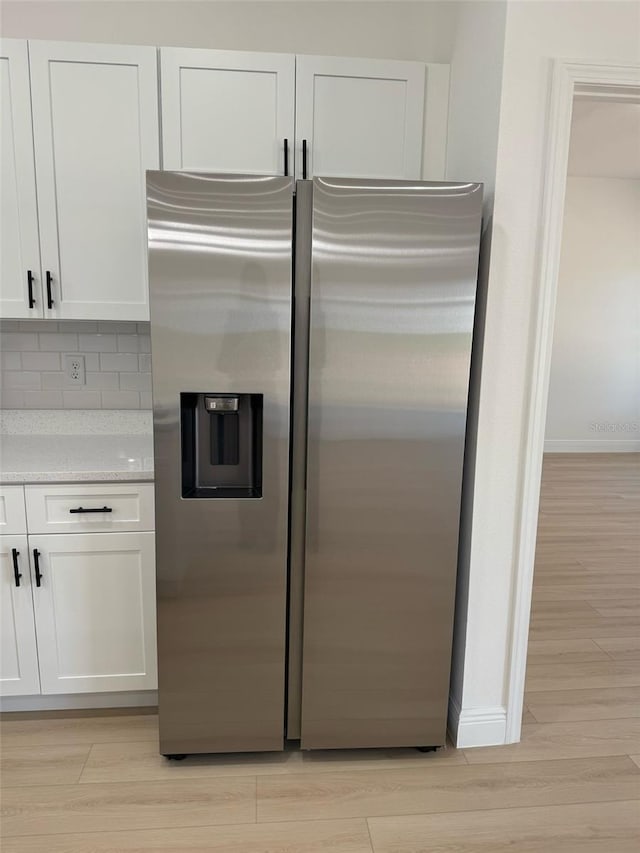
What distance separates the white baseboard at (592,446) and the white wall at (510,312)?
4652mm

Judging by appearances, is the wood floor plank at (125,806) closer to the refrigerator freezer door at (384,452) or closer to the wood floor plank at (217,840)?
the wood floor plank at (217,840)

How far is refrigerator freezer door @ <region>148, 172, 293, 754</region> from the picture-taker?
170cm

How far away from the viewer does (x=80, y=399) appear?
2598mm

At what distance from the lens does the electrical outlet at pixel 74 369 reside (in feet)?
8.43

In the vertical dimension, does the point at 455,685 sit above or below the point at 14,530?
below

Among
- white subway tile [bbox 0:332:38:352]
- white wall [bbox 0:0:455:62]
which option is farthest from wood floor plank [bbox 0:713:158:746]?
white wall [bbox 0:0:455:62]

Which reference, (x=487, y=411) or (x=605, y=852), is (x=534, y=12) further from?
(x=605, y=852)

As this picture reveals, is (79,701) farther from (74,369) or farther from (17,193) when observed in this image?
(17,193)

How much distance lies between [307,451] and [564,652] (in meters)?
1.71

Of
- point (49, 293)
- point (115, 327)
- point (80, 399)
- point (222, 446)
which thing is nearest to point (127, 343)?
point (115, 327)

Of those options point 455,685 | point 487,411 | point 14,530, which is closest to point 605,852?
point 455,685

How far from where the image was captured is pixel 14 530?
2059 millimetres

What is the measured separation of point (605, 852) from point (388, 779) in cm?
63

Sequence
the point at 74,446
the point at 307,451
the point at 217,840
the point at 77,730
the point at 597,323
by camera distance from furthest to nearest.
A: the point at 597,323 → the point at 74,446 → the point at 77,730 → the point at 307,451 → the point at 217,840
